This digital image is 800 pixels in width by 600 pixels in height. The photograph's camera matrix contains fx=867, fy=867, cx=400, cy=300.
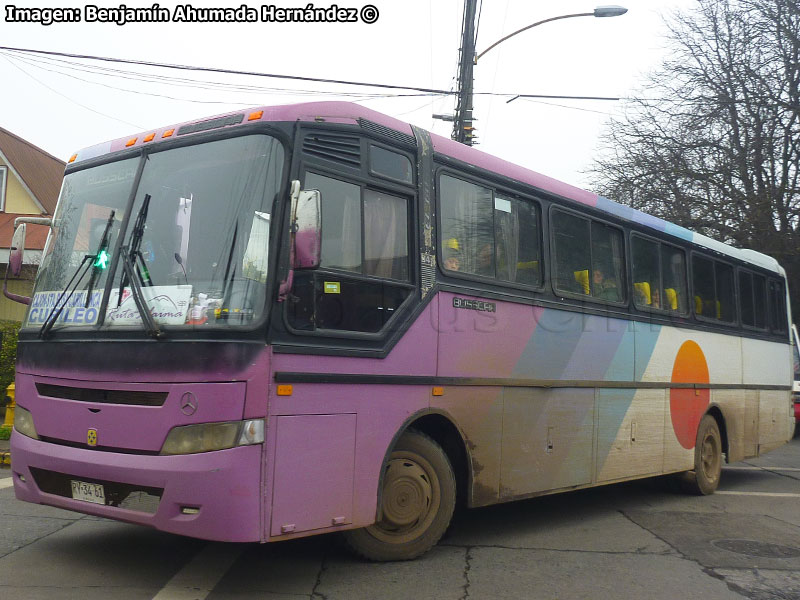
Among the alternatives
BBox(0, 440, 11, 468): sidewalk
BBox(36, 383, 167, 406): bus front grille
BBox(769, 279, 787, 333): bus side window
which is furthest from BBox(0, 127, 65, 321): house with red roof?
BBox(36, 383, 167, 406): bus front grille

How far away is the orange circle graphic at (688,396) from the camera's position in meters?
10.1

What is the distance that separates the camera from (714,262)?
11.3 metres

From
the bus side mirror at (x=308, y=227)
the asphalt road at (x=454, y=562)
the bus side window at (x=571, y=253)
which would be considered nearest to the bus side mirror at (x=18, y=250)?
the asphalt road at (x=454, y=562)

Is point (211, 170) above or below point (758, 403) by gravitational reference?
above

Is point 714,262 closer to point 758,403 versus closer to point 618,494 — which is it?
point 758,403

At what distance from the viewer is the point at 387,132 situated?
20.4 ft

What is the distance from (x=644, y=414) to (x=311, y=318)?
17.0ft

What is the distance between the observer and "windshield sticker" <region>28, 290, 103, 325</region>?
18.6ft

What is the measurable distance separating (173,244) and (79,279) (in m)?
0.84

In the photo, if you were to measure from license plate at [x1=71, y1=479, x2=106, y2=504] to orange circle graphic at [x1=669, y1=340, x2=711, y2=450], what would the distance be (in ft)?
22.1

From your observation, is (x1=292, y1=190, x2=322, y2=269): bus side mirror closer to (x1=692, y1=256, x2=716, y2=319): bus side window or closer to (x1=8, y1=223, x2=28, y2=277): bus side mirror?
(x1=8, y1=223, x2=28, y2=277): bus side mirror

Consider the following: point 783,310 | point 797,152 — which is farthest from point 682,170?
point 783,310

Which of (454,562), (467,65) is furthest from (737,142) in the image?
(454,562)

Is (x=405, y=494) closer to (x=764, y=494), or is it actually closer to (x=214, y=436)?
(x=214, y=436)
